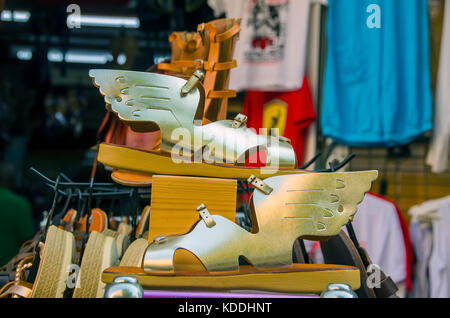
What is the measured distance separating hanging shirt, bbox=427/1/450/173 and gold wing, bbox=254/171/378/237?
1.21 m

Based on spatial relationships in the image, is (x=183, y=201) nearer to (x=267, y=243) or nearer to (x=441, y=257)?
(x=267, y=243)

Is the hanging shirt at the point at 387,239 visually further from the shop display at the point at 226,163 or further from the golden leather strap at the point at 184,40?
the golden leather strap at the point at 184,40

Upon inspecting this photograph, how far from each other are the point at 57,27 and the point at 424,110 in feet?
4.03

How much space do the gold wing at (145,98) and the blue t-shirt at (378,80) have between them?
1064 millimetres

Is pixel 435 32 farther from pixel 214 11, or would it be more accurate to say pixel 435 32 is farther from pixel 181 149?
pixel 181 149

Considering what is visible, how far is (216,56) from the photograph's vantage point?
33.7 inches

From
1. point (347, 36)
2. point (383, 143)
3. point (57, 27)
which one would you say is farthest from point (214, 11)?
point (383, 143)

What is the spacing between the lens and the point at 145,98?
0.71 meters

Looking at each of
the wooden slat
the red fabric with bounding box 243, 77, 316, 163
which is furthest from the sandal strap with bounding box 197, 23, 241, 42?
the red fabric with bounding box 243, 77, 316, 163

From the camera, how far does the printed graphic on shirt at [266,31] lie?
172cm

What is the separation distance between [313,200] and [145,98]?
0.91ft

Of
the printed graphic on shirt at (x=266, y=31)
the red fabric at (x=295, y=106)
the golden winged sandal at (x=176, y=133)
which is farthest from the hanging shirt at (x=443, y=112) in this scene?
the golden winged sandal at (x=176, y=133)
